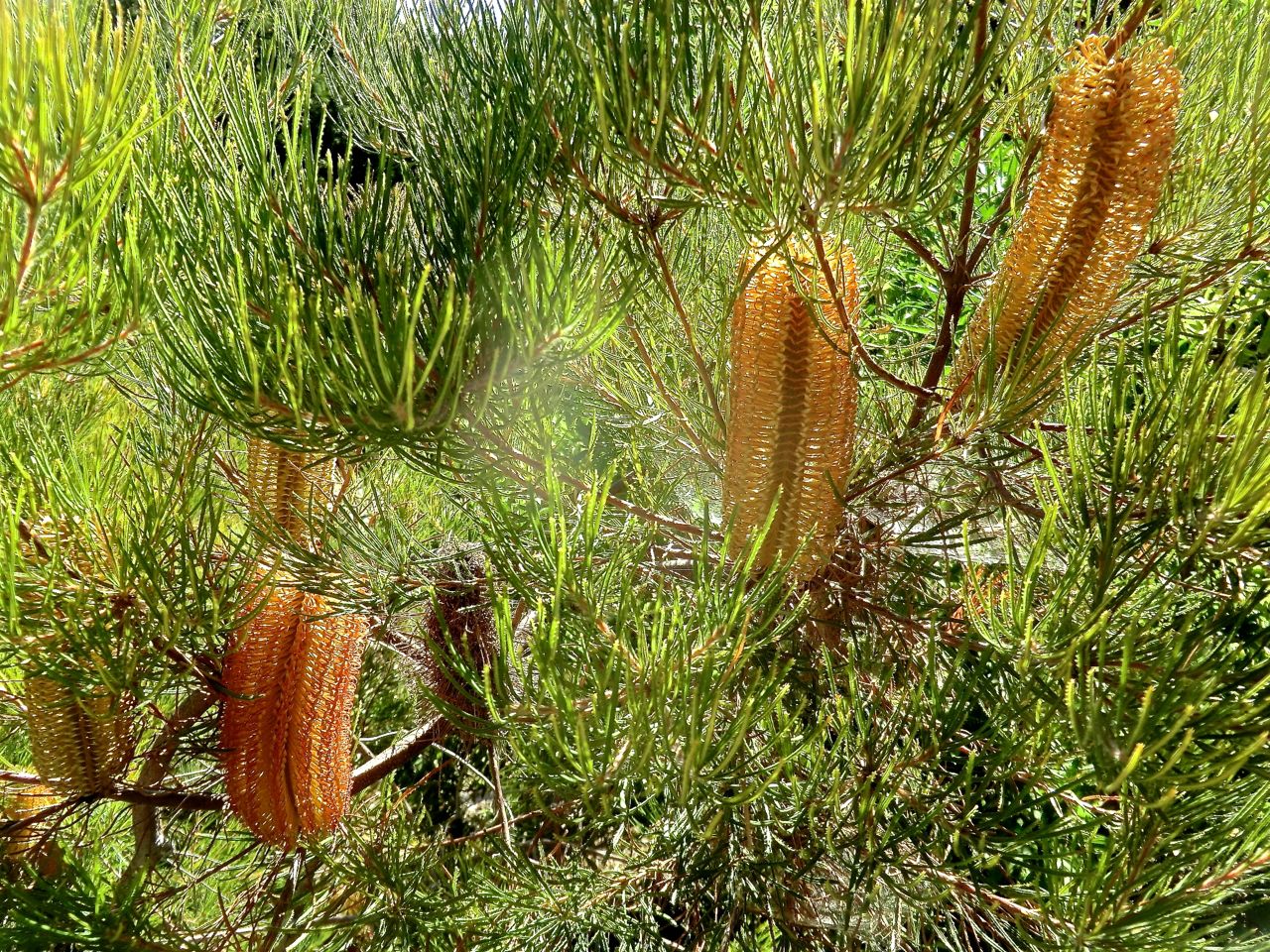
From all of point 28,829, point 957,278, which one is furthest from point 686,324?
point 28,829

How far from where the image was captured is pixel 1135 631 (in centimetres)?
55

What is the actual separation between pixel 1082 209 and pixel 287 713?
77 cm

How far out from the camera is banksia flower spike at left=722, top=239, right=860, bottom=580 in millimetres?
626

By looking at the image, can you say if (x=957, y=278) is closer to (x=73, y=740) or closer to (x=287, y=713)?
(x=287, y=713)

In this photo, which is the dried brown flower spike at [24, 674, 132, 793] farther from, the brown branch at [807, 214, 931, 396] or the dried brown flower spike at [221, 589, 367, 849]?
the brown branch at [807, 214, 931, 396]

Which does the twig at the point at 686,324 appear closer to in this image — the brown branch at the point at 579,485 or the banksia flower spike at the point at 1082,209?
the brown branch at the point at 579,485

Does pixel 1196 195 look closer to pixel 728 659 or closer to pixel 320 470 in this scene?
pixel 728 659

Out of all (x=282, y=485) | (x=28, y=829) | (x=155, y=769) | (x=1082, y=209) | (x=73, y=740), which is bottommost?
(x=28, y=829)

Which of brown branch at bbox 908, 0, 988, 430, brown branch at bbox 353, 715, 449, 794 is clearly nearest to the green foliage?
brown branch at bbox 908, 0, 988, 430

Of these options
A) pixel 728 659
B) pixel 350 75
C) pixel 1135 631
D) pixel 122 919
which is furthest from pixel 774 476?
pixel 350 75

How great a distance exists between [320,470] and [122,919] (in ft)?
1.43

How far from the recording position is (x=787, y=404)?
632 millimetres

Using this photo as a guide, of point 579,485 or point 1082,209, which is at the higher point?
point 1082,209

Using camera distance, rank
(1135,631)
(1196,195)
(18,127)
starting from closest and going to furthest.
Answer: (18,127)
(1135,631)
(1196,195)
